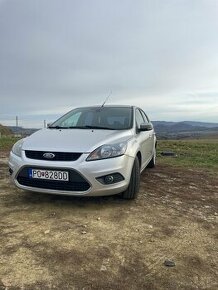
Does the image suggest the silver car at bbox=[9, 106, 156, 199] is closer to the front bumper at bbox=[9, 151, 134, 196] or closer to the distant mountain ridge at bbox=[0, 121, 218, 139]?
the front bumper at bbox=[9, 151, 134, 196]

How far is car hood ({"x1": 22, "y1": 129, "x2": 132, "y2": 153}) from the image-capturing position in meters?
4.77

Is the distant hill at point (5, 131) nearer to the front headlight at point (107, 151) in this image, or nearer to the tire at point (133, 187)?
the tire at point (133, 187)

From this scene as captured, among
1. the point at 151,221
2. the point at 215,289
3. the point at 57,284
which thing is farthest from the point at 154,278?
the point at 151,221

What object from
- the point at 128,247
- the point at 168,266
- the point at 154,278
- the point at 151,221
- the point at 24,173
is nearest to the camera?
the point at 154,278

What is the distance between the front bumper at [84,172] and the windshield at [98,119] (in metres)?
1.07

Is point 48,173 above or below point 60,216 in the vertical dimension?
above

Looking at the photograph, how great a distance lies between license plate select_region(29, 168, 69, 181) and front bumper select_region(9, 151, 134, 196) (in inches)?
2.0

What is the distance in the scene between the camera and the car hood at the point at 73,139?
15.6 feet

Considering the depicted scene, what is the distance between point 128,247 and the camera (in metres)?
3.71

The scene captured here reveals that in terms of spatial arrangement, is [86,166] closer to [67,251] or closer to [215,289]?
[67,251]

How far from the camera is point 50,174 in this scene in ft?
15.3

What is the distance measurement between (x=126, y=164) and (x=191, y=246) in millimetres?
1485

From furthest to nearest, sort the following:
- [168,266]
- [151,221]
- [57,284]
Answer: [151,221] → [168,266] → [57,284]

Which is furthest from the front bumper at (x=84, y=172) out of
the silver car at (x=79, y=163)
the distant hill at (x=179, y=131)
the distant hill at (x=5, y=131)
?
the distant hill at (x=5, y=131)
